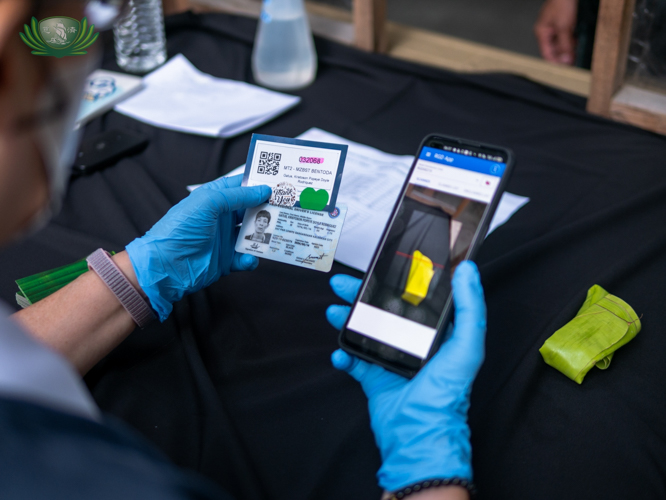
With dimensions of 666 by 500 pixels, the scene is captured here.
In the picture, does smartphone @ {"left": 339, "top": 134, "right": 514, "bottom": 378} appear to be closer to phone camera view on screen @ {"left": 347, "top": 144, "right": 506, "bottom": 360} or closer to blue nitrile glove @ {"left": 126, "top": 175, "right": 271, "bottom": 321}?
phone camera view on screen @ {"left": 347, "top": 144, "right": 506, "bottom": 360}

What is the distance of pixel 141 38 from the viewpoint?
1.28m

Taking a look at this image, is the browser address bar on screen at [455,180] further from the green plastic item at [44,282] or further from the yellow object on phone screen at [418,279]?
the green plastic item at [44,282]

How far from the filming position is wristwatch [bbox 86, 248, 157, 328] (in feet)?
2.00

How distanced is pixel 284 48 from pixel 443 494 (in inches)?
38.4

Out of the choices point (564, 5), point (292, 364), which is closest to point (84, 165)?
point (292, 364)

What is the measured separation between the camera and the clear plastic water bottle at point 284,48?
3.60ft

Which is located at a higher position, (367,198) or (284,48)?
(284,48)

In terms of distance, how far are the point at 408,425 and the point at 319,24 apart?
118cm

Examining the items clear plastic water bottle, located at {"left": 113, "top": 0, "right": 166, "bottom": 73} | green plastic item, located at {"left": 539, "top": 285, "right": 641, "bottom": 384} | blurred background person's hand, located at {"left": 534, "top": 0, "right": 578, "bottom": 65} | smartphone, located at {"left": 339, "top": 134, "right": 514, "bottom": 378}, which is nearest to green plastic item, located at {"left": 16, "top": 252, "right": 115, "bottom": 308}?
smartphone, located at {"left": 339, "top": 134, "right": 514, "bottom": 378}

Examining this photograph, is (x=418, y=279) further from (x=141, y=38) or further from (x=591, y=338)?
(x=141, y=38)

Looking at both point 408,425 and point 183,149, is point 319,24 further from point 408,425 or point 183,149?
point 408,425

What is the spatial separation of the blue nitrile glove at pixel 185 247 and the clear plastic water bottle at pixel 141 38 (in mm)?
764

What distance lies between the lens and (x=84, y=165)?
93cm

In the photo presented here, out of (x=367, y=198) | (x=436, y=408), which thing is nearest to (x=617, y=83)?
(x=367, y=198)
